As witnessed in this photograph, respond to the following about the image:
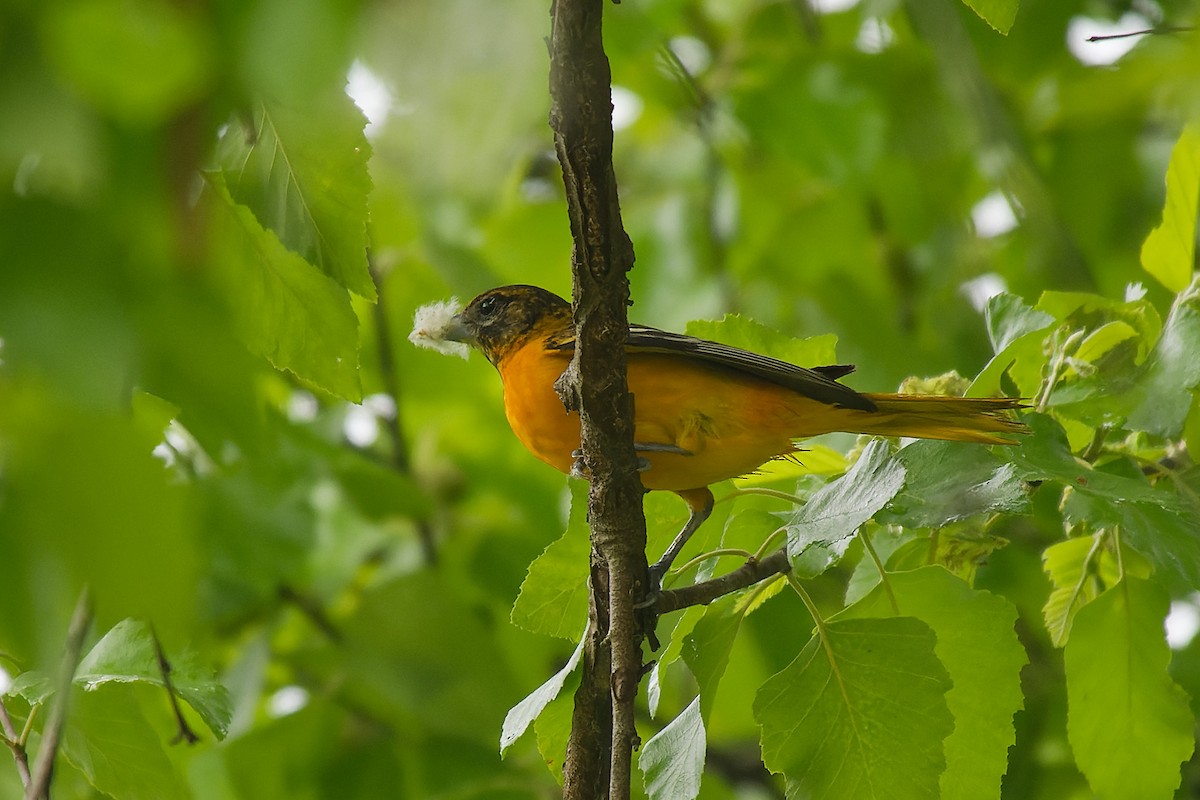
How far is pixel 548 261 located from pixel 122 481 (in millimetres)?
6179

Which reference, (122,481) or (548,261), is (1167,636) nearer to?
(122,481)

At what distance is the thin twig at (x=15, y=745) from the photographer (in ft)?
8.87

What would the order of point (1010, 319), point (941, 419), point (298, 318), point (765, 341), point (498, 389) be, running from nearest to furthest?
1. point (298, 318)
2. point (1010, 319)
3. point (941, 419)
4. point (765, 341)
5. point (498, 389)

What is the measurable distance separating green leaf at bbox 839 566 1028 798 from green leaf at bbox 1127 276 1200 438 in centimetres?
53

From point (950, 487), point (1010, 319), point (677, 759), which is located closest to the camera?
point (950, 487)

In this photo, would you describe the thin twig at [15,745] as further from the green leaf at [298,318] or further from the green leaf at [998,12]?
the green leaf at [998,12]

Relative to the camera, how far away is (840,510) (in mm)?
2543

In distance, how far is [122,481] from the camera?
892 millimetres

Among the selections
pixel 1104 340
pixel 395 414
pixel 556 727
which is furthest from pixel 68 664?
pixel 395 414

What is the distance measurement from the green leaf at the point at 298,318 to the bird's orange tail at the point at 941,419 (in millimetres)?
1515

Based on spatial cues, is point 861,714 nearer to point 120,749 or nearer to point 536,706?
point 536,706

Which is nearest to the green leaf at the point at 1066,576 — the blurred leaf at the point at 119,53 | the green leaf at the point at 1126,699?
the green leaf at the point at 1126,699

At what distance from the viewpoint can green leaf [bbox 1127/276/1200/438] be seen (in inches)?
108

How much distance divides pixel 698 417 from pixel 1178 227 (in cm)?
139
